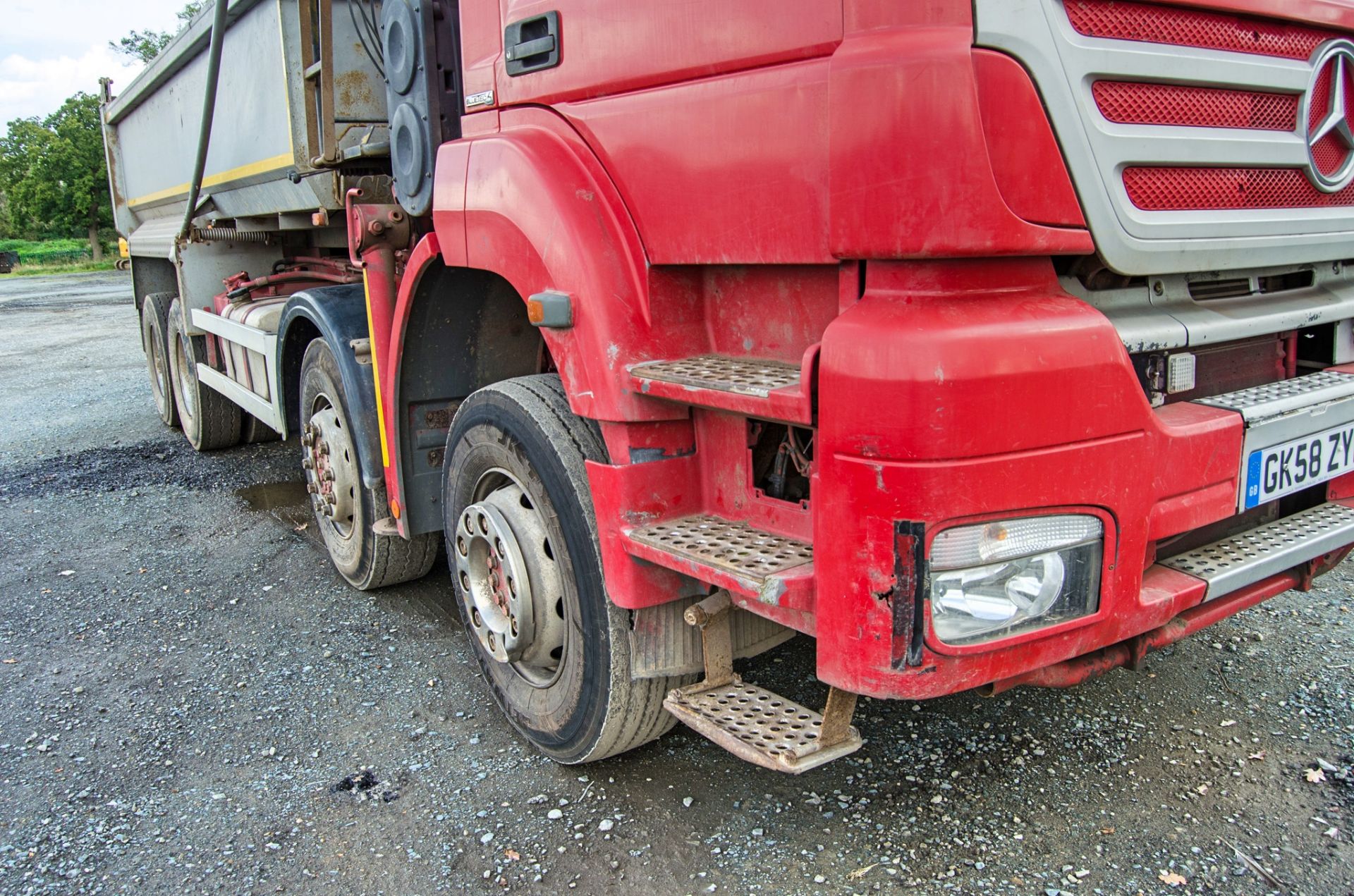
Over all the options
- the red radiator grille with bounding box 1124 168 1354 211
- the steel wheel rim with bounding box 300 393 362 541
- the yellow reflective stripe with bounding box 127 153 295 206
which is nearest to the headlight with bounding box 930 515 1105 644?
the red radiator grille with bounding box 1124 168 1354 211

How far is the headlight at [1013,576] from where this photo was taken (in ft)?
5.90

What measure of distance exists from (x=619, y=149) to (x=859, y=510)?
107 centimetres

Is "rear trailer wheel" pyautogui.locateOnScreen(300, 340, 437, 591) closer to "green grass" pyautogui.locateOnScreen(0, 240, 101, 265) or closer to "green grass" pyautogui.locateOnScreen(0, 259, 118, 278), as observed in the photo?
"green grass" pyautogui.locateOnScreen(0, 259, 118, 278)

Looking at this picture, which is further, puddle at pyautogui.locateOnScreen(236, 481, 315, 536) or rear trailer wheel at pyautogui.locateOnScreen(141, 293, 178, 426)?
rear trailer wheel at pyautogui.locateOnScreen(141, 293, 178, 426)

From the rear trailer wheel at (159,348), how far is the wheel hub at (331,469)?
3969 millimetres

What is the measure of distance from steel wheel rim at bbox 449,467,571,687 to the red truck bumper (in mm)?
1023

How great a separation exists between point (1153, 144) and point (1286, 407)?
0.71m

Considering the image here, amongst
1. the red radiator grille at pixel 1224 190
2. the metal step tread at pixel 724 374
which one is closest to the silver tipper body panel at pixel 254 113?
the metal step tread at pixel 724 374

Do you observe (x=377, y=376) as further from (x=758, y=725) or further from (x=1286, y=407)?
(x=1286, y=407)

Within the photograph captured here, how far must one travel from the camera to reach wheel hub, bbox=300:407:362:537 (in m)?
4.18

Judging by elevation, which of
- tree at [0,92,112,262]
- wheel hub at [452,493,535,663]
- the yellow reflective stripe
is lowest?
wheel hub at [452,493,535,663]

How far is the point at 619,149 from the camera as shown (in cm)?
233

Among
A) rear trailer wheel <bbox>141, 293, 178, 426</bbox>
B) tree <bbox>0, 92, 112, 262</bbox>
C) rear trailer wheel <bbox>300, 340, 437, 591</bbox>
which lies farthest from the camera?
tree <bbox>0, 92, 112, 262</bbox>

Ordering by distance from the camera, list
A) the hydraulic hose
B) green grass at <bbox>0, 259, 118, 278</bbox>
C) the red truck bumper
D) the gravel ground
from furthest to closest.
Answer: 1. green grass at <bbox>0, 259, 118, 278</bbox>
2. the hydraulic hose
3. the gravel ground
4. the red truck bumper
